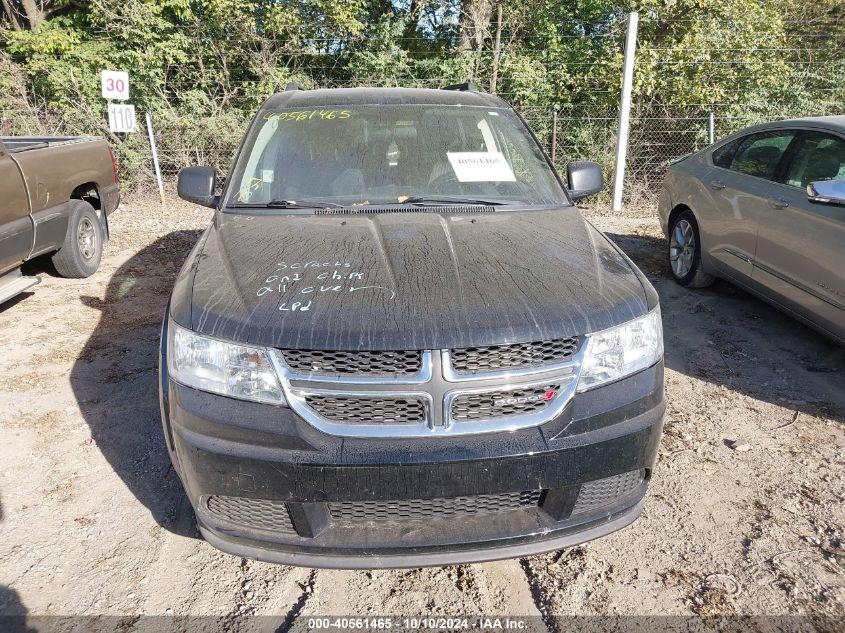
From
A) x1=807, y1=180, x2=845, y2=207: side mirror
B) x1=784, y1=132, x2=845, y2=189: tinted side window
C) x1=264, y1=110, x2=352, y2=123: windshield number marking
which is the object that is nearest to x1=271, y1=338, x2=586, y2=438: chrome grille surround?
x1=264, y1=110, x2=352, y2=123: windshield number marking

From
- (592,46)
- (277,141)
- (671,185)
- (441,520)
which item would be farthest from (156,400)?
(592,46)

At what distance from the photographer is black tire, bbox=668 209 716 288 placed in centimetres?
564

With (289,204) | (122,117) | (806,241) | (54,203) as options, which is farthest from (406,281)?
(122,117)

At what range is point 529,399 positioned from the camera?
2.09 metres

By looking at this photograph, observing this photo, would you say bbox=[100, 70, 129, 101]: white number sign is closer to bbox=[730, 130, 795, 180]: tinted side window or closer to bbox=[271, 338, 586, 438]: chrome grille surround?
bbox=[730, 130, 795, 180]: tinted side window

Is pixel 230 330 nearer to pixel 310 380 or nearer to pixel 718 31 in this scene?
pixel 310 380

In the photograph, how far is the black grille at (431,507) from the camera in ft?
6.86

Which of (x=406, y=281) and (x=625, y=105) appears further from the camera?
(x=625, y=105)

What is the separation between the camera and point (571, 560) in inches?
101

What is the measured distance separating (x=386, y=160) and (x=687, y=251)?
3.63m

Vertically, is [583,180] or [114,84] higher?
[114,84]

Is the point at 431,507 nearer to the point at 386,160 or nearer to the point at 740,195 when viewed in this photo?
the point at 386,160

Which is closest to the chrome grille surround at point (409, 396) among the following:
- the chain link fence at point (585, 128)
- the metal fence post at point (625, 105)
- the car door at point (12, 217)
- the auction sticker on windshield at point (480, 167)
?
the auction sticker on windshield at point (480, 167)

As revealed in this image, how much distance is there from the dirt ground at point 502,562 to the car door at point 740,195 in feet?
2.26
